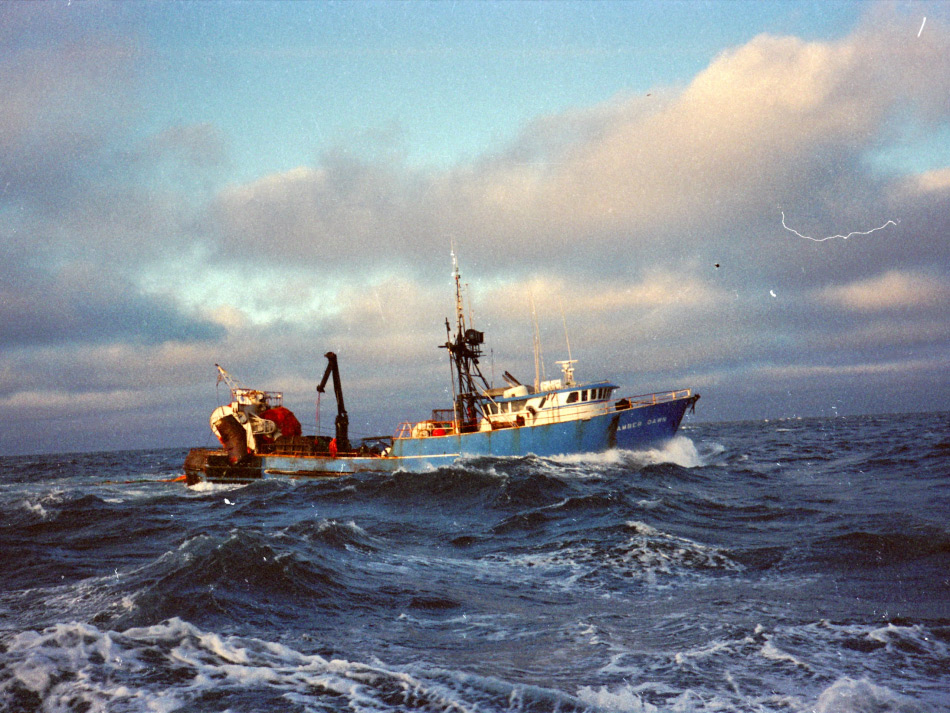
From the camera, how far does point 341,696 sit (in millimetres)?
6586

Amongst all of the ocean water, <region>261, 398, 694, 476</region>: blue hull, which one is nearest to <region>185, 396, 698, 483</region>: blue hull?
<region>261, 398, 694, 476</region>: blue hull

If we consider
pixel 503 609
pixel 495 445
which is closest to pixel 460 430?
pixel 495 445

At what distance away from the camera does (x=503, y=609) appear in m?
10.5

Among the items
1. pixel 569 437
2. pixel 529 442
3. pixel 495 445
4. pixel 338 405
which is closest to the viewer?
A: pixel 569 437

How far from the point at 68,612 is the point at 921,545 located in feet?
54.0

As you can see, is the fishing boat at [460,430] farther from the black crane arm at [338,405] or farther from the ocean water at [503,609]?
the ocean water at [503,609]

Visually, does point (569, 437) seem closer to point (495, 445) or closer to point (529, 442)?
point (529, 442)

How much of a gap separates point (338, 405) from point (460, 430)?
40.0 ft

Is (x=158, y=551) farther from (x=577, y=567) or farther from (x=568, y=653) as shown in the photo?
(x=568, y=653)

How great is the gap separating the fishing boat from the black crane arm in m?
0.08

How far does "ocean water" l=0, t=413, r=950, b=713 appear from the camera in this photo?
6.70 metres

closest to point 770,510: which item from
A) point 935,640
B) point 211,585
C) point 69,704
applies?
point 935,640

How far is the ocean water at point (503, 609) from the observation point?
670cm

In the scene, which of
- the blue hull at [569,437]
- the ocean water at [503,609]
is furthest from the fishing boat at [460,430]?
the ocean water at [503,609]
